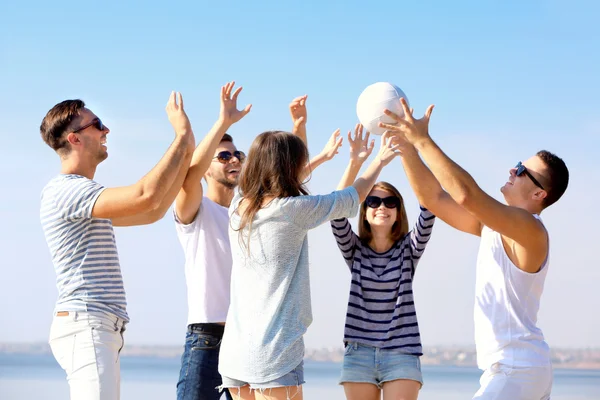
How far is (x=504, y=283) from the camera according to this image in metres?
4.64

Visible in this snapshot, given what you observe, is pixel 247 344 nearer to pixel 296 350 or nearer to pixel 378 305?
pixel 296 350

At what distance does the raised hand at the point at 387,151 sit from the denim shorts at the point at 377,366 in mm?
1386

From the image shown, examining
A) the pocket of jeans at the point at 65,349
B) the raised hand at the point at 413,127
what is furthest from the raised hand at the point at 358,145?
the pocket of jeans at the point at 65,349

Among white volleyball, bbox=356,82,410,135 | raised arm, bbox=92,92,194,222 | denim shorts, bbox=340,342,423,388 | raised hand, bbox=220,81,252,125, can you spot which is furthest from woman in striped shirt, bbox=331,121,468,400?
raised arm, bbox=92,92,194,222

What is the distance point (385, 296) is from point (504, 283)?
114 centimetres

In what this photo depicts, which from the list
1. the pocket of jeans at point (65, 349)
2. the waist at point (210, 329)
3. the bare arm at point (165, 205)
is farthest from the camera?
the waist at point (210, 329)

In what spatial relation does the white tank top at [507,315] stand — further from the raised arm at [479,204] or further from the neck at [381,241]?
the neck at [381,241]

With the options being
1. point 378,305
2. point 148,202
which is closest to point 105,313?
point 148,202

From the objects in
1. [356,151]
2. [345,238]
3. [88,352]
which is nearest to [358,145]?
[356,151]

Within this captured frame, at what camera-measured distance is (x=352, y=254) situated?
232 inches

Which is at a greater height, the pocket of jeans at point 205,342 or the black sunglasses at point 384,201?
the black sunglasses at point 384,201

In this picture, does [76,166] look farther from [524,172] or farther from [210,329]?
[524,172]

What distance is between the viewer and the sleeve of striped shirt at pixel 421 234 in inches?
223

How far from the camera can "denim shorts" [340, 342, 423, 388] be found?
5.41m
